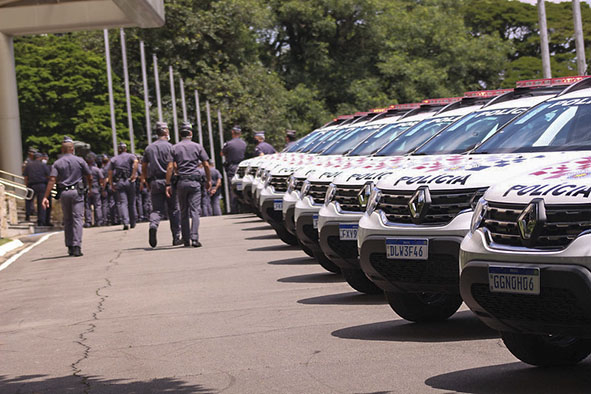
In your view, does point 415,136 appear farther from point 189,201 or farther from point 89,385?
point 189,201

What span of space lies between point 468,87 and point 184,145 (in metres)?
43.9

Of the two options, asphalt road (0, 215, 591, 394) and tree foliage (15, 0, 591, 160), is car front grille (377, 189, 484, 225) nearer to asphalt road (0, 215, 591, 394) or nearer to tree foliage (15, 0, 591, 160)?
asphalt road (0, 215, 591, 394)

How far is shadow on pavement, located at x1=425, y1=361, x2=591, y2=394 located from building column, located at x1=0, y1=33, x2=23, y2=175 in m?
34.9

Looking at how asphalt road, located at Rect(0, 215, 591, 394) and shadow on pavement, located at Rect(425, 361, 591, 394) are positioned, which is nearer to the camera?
shadow on pavement, located at Rect(425, 361, 591, 394)

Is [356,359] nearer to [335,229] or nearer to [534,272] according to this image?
[534,272]

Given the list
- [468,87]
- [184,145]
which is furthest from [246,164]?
[468,87]

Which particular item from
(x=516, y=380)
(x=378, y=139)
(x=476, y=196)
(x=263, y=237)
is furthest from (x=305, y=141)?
(x=516, y=380)

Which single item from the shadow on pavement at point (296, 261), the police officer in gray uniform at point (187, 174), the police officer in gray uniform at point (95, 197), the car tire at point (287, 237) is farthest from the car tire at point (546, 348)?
the police officer in gray uniform at point (95, 197)

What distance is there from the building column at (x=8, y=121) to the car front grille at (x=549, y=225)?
116 ft

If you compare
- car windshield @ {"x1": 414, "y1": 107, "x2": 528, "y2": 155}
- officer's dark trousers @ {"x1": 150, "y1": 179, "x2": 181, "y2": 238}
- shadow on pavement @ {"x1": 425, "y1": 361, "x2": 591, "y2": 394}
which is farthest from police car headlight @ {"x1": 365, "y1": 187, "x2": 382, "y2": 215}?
officer's dark trousers @ {"x1": 150, "y1": 179, "x2": 181, "y2": 238}

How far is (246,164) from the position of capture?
77.0 ft

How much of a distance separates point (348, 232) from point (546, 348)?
139 inches

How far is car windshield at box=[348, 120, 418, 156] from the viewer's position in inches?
546

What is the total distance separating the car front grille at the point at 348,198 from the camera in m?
10.2
